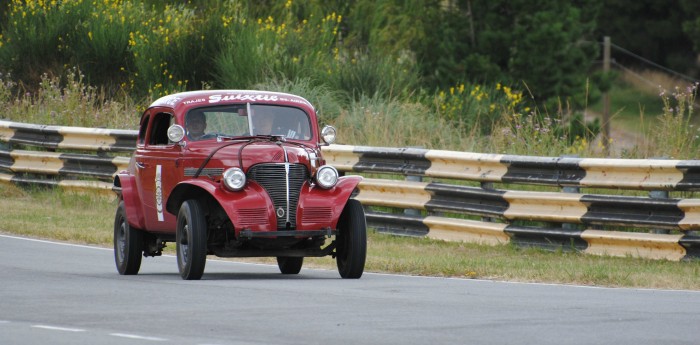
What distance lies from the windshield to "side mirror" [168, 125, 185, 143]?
21 cm

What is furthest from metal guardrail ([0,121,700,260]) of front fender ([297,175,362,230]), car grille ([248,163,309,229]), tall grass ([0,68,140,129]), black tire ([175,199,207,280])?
tall grass ([0,68,140,129])

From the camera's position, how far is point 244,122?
507 inches

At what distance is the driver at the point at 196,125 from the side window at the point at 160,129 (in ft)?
1.48

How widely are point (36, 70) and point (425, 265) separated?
54.7ft

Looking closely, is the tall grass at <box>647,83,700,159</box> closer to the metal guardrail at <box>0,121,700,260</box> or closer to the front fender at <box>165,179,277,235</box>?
the metal guardrail at <box>0,121,700,260</box>

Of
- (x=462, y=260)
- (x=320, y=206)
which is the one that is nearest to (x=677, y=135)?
(x=462, y=260)

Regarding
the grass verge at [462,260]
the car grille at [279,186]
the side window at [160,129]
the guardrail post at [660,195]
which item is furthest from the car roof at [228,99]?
the guardrail post at [660,195]

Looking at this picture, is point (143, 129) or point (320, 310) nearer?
point (320, 310)

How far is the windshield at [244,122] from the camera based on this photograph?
12852 millimetres

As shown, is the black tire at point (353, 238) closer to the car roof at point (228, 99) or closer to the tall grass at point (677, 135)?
the car roof at point (228, 99)

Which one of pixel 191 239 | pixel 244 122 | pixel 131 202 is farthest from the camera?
pixel 131 202

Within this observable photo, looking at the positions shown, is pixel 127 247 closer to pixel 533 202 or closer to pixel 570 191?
pixel 533 202

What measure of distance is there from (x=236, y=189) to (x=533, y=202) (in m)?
4.48

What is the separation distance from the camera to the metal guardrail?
560 inches
